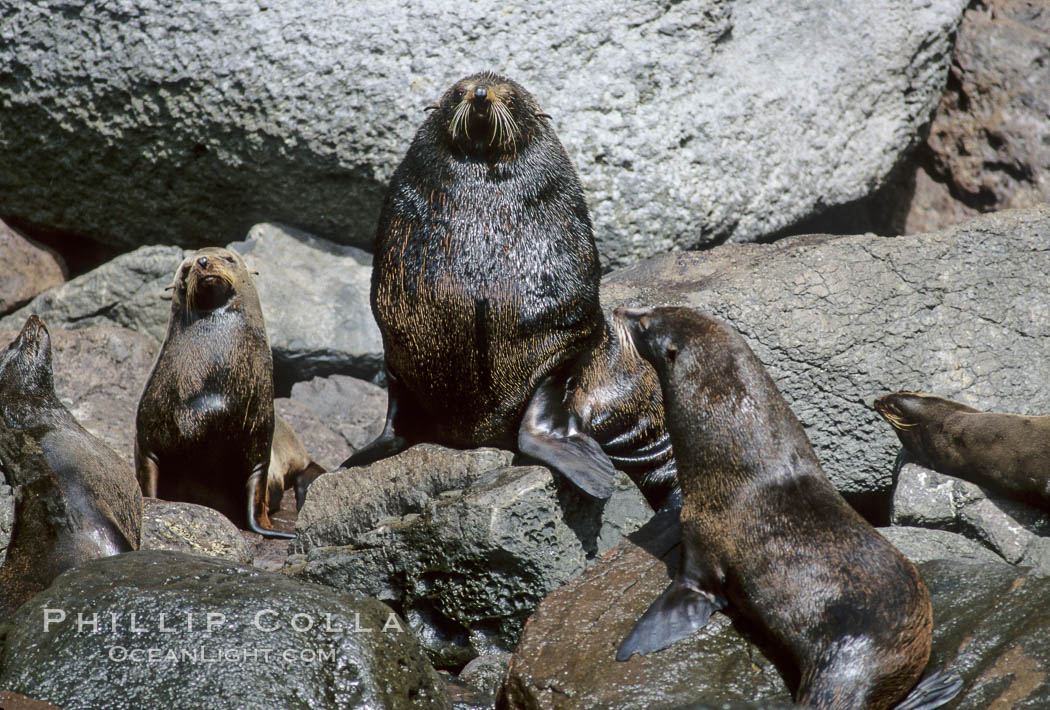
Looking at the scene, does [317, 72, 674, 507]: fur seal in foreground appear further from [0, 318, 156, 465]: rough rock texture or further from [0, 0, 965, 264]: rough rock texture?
[0, 318, 156, 465]: rough rock texture

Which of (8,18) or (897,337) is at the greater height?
(8,18)

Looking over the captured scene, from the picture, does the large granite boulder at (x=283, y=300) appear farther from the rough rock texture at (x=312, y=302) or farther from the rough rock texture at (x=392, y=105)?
the rough rock texture at (x=392, y=105)

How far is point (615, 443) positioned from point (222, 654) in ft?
8.82

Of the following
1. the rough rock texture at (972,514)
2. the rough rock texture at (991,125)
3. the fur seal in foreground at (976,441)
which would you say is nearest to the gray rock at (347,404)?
the fur seal in foreground at (976,441)

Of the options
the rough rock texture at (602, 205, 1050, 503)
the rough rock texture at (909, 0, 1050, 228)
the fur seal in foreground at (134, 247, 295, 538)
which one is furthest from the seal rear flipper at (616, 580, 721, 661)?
the rough rock texture at (909, 0, 1050, 228)

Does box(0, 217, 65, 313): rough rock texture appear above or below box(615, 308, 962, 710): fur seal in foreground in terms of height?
below

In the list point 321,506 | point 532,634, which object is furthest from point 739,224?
point 532,634

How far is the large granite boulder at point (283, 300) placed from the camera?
8148 millimetres

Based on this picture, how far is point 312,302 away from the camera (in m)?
8.18

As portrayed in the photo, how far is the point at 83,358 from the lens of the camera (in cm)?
784

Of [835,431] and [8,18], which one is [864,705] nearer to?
[835,431]

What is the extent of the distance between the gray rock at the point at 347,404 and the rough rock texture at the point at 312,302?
119mm

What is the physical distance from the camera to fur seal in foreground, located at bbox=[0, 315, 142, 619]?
4992mm

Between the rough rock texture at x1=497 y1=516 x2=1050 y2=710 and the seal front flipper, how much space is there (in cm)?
46
